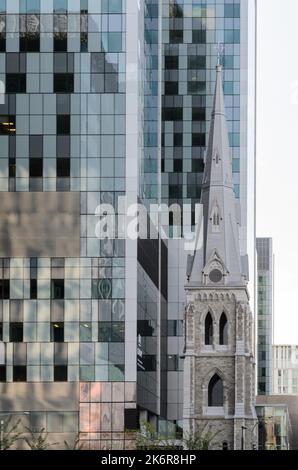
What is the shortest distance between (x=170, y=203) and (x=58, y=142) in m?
30.3

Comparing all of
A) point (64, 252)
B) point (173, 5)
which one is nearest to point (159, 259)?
point (64, 252)

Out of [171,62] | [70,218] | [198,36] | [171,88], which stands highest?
[198,36]

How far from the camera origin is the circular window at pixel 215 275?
352 ft

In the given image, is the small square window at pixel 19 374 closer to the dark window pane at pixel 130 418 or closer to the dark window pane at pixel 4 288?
the dark window pane at pixel 4 288

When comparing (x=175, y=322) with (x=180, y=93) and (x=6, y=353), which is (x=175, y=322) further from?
(x=6, y=353)

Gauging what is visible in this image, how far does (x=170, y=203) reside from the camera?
351ft

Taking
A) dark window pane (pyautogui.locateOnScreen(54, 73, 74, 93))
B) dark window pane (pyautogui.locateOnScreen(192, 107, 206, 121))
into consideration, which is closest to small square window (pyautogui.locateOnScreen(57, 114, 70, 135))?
dark window pane (pyautogui.locateOnScreen(54, 73, 74, 93))

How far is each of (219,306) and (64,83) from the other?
3560cm

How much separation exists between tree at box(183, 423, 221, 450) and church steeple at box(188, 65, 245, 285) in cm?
1323

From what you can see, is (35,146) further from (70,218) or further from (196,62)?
(196,62)

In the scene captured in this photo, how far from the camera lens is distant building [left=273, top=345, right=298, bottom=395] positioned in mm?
163625

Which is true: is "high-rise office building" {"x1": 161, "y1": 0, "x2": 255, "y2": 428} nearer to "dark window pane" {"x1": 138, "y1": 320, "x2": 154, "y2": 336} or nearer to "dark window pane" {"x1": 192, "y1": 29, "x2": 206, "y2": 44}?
"dark window pane" {"x1": 192, "y1": 29, "x2": 206, "y2": 44}

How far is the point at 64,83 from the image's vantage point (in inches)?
3068

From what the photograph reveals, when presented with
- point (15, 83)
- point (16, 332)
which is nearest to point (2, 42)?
point (15, 83)
